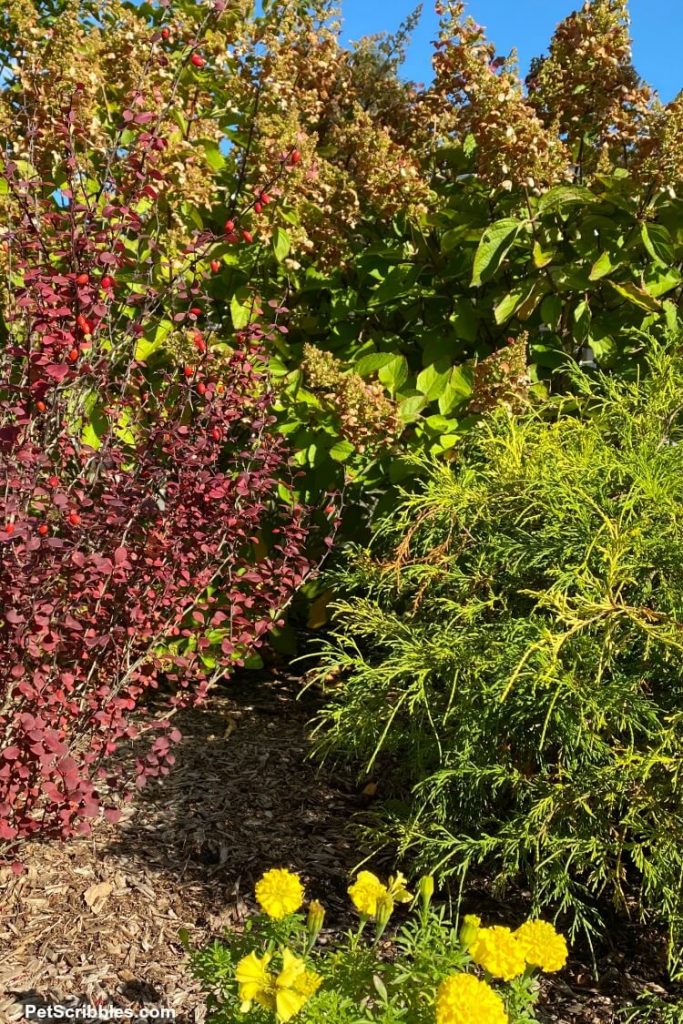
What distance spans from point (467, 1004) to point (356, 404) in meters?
2.05

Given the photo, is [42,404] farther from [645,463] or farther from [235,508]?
[645,463]

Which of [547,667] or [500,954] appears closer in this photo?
[500,954]

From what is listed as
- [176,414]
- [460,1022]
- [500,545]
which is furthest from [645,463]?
[460,1022]

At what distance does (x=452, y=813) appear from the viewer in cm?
243

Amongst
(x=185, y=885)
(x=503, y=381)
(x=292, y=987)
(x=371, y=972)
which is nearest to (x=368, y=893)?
(x=371, y=972)

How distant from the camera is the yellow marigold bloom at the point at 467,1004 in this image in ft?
4.42

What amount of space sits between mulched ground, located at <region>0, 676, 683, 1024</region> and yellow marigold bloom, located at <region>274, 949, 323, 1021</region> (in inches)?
31.9

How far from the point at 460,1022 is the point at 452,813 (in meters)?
1.10

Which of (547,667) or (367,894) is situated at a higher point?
(547,667)

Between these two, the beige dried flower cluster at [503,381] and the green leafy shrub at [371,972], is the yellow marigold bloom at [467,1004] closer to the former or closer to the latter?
the green leafy shrub at [371,972]

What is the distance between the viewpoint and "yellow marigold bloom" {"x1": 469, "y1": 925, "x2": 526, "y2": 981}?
152cm

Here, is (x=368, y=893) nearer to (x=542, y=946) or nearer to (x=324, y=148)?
(x=542, y=946)

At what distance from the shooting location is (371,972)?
1.67 meters

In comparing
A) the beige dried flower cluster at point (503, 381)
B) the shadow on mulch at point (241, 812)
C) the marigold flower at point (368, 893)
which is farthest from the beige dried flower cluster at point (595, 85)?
the marigold flower at point (368, 893)
